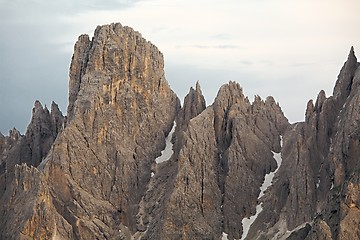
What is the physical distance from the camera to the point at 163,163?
634 feet

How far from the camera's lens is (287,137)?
7667 inches

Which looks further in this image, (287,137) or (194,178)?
(287,137)

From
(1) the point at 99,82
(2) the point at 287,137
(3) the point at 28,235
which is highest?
(1) the point at 99,82

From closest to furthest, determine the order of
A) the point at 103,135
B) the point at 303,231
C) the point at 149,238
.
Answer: the point at 303,231
the point at 149,238
the point at 103,135

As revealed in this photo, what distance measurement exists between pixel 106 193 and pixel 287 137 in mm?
40189

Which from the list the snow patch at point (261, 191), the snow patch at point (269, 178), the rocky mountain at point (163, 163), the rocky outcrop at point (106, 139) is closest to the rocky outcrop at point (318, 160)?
the rocky mountain at point (163, 163)

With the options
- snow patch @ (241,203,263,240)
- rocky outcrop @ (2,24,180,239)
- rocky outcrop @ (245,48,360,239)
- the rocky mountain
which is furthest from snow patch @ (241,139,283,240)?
rocky outcrop @ (2,24,180,239)

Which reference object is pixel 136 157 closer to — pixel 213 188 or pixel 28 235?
pixel 213 188

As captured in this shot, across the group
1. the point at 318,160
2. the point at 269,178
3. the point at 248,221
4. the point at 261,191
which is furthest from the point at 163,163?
the point at 318,160

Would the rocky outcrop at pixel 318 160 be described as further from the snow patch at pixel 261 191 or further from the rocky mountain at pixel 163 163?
the snow patch at pixel 261 191

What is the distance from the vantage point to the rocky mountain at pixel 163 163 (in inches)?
6811

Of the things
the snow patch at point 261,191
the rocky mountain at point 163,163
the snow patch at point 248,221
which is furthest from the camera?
the snow patch at point 261,191

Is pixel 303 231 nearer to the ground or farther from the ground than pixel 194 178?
nearer to the ground

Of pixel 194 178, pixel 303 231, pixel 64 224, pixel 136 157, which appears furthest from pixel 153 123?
pixel 303 231
